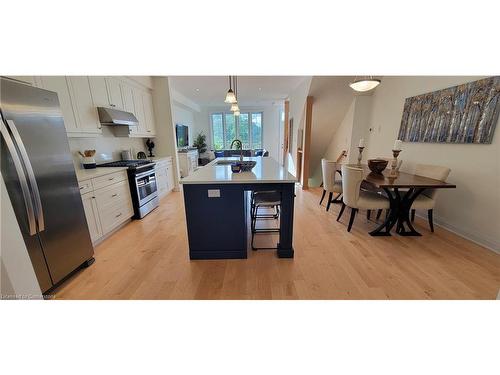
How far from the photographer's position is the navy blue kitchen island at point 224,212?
193cm

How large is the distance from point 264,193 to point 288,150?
4.68 meters

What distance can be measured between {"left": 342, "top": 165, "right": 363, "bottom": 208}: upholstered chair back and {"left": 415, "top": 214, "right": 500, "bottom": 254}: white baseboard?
1.40 metres

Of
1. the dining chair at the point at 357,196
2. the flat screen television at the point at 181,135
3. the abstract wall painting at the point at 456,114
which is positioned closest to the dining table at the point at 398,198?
the dining chair at the point at 357,196

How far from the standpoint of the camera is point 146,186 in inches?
133

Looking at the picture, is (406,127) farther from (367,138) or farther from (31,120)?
(31,120)

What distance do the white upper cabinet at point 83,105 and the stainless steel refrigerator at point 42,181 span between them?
993 millimetres

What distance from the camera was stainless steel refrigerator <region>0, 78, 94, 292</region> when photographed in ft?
4.42

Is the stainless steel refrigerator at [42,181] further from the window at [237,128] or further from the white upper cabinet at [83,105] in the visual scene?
the window at [237,128]

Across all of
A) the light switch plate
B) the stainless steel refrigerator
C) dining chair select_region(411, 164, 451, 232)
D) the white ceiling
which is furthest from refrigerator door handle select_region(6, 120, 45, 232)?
dining chair select_region(411, 164, 451, 232)

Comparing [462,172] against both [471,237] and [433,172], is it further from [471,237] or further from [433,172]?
[471,237]

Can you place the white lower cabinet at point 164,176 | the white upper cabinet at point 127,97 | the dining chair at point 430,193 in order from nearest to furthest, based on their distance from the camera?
1. the dining chair at point 430,193
2. the white upper cabinet at point 127,97
3. the white lower cabinet at point 164,176

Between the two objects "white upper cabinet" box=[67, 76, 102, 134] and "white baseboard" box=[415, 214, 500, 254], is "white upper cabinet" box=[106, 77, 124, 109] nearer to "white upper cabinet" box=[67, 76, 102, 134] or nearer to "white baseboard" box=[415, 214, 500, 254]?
"white upper cabinet" box=[67, 76, 102, 134]

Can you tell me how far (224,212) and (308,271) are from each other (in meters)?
1.02
